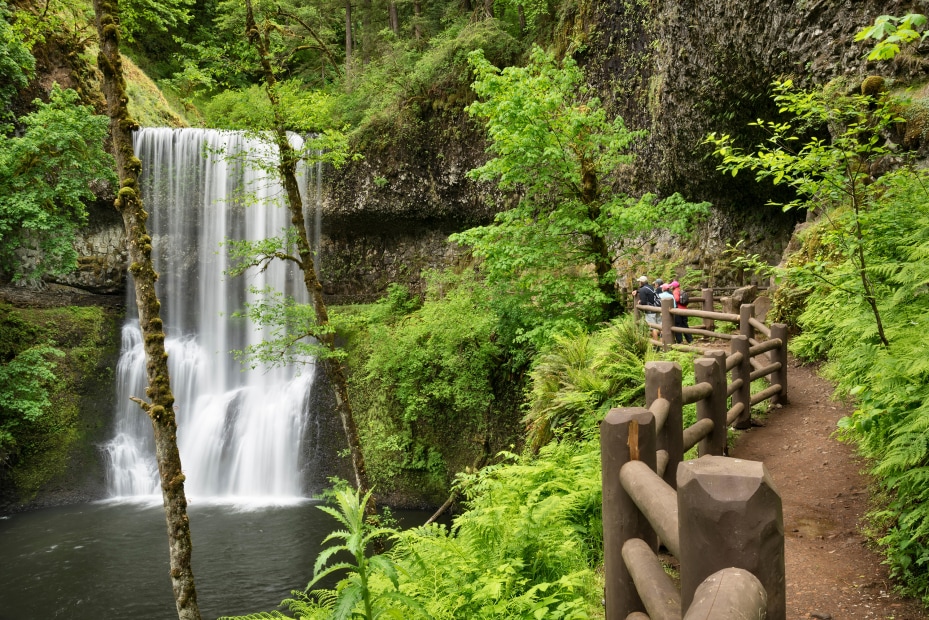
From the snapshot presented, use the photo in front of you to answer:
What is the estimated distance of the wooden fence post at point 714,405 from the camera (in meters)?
5.09

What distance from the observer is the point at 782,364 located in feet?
24.5

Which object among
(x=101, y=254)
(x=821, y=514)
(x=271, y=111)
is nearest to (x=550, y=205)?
(x=271, y=111)

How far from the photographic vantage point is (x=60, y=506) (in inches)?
668

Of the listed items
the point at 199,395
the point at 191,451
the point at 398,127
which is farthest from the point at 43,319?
the point at 398,127

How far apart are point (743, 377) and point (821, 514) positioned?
2.19 metres

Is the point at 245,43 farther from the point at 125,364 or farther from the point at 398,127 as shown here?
the point at 125,364

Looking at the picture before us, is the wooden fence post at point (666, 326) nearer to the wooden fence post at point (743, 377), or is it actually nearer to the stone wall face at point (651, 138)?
the wooden fence post at point (743, 377)

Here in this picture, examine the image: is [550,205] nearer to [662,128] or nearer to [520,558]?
[662,128]

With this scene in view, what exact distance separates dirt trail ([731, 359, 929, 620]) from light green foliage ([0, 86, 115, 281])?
18594mm

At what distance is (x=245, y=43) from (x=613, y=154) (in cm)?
767

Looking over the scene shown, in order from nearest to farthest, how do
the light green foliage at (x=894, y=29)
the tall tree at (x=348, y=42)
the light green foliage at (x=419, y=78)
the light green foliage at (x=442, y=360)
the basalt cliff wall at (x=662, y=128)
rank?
the light green foliage at (x=894, y=29) < the basalt cliff wall at (x=662, y=128) < the light green foliage at (x=442, y=360) < the light green foliage at (x=419, y=78) < the tall tree at (x=348, y=42)

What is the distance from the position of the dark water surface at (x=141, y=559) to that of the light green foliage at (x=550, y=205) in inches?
294

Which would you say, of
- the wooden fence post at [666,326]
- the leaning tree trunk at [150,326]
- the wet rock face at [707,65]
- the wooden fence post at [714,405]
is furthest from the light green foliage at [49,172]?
the wooden fence post at [714,405]

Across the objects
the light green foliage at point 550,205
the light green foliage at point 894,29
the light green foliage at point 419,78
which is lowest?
the light green foliage at point 894,29
